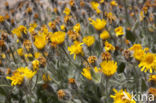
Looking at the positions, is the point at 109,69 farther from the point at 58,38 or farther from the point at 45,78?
the point at 45,78

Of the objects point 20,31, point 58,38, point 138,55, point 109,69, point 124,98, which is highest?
point 20,31

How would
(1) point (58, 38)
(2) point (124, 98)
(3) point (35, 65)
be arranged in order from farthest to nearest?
(1) point (58, 38) → (3) point (35, 65) → (2) point (124, 98)

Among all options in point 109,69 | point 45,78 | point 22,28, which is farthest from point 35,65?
point 22,28

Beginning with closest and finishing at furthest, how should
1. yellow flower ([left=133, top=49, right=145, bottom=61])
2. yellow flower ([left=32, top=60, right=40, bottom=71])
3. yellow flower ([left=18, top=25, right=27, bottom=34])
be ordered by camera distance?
yellow flower ([left=133, top=49, right=145, bottom=61])
yellow flower ([left=32, top=60, right=40, bottom=71])
yellow flower ([left=18, top=25, right=27, bottom=34])

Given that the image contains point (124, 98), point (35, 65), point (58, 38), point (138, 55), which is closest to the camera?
point (124, 98)

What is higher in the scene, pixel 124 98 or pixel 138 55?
pixel 138 55

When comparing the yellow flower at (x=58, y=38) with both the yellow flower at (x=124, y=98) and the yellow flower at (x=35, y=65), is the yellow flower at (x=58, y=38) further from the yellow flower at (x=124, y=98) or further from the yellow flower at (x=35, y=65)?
the yellow flower at (x=124, y=98)

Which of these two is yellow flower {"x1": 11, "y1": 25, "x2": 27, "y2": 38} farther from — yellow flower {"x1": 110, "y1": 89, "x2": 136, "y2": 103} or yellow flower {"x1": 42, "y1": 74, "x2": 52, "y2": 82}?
yellow flower {"x1": 110, "y1": 89, "x2": 136, "y2": 103}

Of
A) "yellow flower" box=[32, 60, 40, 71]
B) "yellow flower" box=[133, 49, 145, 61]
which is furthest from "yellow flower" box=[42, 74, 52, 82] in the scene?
"yellow flower" box=[133, 49, 145, 61]

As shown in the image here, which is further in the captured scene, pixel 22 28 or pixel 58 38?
pixel 22 28

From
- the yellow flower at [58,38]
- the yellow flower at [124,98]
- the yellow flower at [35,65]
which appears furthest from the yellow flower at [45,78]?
the yellow flower at [124,98]

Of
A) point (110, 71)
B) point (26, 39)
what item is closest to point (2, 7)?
point (26, 39)
